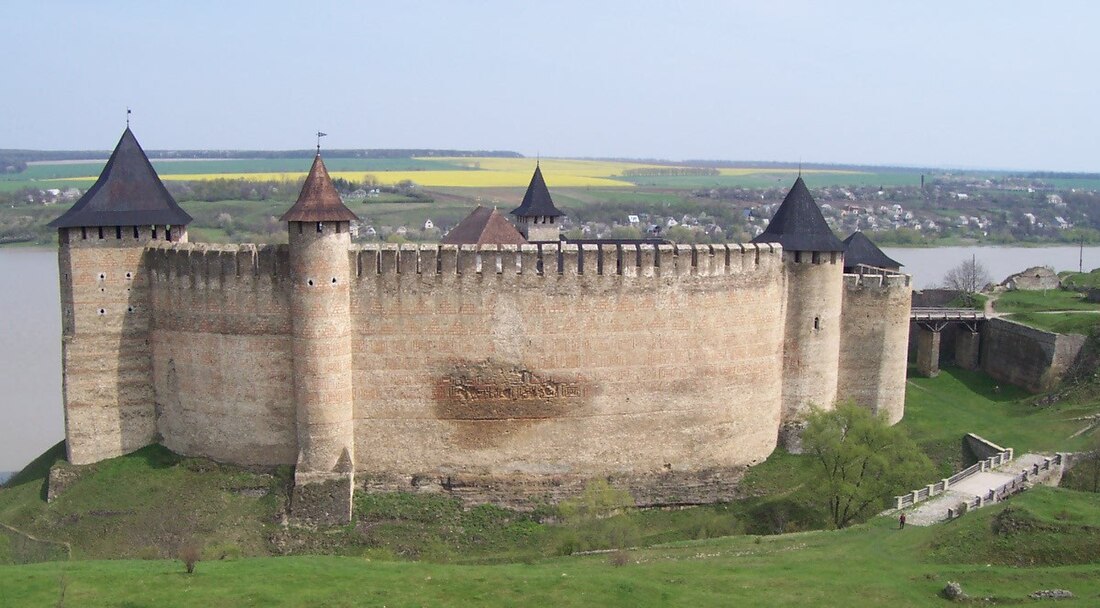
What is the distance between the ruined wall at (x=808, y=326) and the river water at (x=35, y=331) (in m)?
16.7

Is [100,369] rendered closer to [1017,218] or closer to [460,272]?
[460,272]

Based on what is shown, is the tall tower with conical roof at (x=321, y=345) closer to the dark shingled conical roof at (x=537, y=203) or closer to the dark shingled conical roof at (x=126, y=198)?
the dark shingled conical roof at (x=126, y=198)

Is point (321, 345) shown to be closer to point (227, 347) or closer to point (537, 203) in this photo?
point (227, 347)

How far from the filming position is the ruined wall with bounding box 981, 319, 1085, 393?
24.6 m

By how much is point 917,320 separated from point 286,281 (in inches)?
639

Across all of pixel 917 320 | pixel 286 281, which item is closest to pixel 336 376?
pixel 286 281

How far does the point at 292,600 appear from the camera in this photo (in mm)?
11758

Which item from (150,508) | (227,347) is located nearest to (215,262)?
(227,347)

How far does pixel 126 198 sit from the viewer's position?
18.1 metres

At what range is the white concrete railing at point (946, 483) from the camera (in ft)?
54.5

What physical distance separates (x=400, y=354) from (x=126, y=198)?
5473 mm

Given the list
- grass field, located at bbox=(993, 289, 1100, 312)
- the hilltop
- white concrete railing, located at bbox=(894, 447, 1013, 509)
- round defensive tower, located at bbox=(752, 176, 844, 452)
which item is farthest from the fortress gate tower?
the hilltop

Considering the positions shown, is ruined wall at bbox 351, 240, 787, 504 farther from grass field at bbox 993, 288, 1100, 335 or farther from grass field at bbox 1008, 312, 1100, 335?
grass field at bbox 993, 288, 1100, 335

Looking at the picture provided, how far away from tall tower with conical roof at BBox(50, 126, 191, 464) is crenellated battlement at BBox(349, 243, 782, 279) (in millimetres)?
3803
